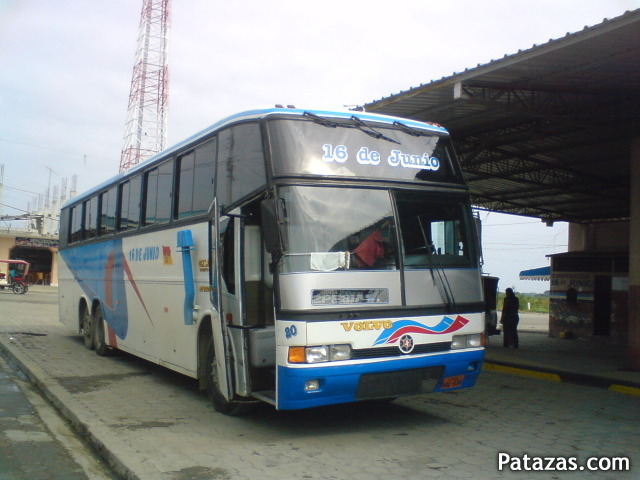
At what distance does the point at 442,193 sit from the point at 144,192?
17.9 ft

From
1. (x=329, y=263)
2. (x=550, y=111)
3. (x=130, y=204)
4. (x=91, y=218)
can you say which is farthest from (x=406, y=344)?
(x=91, y=218)

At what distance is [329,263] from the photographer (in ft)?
21.4

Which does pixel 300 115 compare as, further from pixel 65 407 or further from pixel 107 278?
pixel 107 278

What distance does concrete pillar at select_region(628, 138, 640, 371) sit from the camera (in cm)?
1214

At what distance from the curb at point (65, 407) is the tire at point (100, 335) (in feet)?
5.16

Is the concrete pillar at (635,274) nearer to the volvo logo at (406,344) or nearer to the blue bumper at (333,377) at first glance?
the blue bumper at (333,377)

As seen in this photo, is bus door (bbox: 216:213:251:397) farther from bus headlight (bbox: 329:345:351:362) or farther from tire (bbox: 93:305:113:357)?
tire (bbox: 93:305:113:357)

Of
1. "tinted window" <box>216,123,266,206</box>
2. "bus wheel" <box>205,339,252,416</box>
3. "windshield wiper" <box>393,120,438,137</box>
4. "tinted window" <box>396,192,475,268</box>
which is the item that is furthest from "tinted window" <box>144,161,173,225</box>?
"tinted window" <box>396,192,475,268</box>

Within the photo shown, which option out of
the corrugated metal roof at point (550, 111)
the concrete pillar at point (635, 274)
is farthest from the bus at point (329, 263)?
the concrete pillar at point (635, 274)

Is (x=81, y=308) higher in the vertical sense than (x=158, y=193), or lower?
lower

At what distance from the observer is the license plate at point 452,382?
7.18 meters

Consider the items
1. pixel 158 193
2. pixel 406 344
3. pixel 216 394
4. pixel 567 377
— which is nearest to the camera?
pixel 406 344

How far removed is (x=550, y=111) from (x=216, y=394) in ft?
28.6

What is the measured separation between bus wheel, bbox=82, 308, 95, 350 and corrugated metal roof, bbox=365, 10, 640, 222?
24.8 ft
